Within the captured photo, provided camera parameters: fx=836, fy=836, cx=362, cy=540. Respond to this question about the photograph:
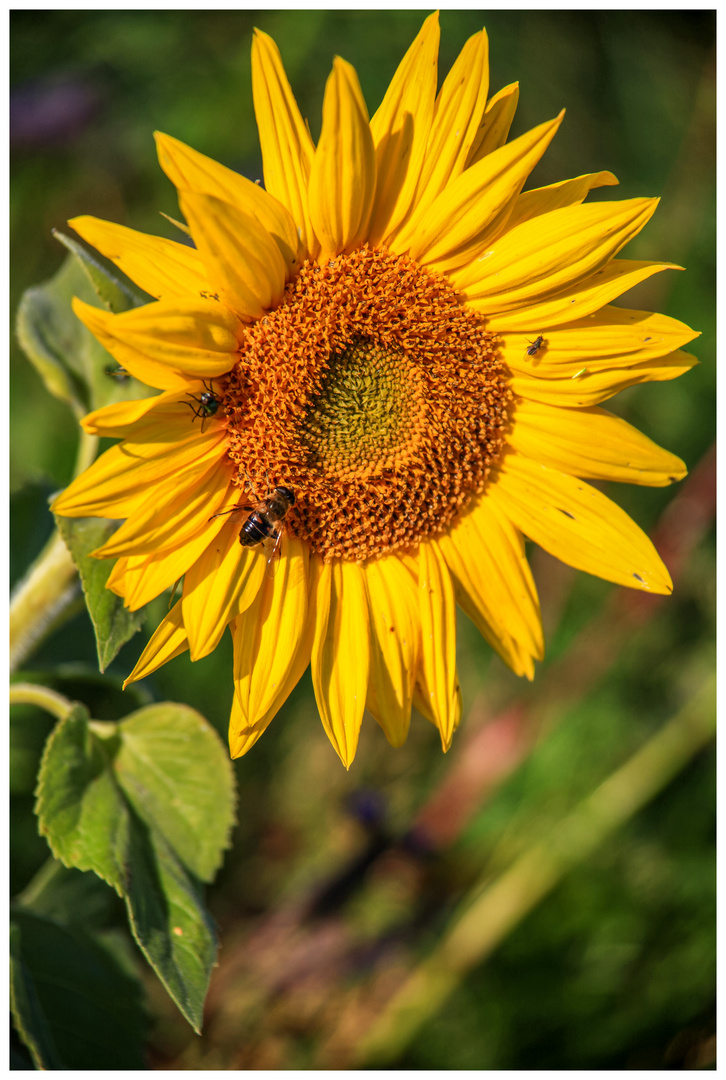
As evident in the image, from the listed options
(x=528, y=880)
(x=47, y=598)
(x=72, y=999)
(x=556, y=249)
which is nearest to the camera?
(x=556, y=249)

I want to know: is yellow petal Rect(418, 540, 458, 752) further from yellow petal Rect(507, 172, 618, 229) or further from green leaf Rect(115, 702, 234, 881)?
yellow petal Rect(507, 172, 618, 229)

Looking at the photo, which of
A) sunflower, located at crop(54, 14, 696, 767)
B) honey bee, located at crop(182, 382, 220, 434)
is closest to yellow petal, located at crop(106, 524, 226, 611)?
sunflower, located at crop(54, 14, 696, 767)

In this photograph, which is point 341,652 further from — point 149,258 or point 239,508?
point 149,258

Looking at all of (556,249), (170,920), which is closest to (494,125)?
(556,249)

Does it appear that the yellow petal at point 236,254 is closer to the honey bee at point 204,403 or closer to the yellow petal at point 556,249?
the honey bee at point 204,403

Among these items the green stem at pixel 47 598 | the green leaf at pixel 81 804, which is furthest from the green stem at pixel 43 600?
the green leaf at pixel 81 804

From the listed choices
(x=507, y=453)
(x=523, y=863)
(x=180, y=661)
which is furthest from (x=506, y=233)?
(x=523, y=863)

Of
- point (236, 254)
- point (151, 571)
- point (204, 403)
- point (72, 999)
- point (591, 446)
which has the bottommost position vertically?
point (72, 999)
